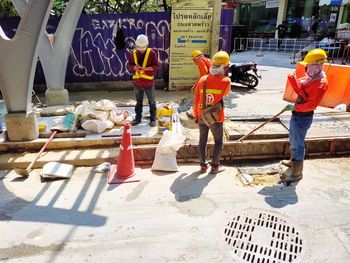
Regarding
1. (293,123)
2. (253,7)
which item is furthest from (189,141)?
(253,7)

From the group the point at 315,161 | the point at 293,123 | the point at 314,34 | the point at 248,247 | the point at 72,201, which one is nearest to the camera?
the point at 248,247

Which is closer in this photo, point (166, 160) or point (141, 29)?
point (166, 160)

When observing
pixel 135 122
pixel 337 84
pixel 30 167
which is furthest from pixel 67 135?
pixel 337 84

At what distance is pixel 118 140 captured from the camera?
5.51 metres

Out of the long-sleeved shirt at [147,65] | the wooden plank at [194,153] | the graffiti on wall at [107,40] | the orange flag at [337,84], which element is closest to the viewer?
the wooden plank at [194,153]

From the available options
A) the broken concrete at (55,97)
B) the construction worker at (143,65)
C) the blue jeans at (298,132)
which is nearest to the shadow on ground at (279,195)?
the blue jeans at (298,132)

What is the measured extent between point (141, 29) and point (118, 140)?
483cm

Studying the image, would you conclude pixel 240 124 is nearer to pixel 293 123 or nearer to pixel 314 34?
pixel 293 123

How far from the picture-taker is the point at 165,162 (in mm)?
4965

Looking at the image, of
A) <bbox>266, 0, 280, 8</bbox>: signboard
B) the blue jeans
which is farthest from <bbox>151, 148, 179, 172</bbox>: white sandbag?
<bbox>266, 0, 280, 8</bbox>: signboard

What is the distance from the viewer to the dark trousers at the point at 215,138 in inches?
182

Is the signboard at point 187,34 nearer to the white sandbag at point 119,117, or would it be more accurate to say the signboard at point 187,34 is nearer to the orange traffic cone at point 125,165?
the white sandbag at point 119,117

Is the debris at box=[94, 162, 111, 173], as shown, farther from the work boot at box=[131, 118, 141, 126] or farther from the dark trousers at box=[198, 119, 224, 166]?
the dark trousers at box=[198, 119, 224, 166]

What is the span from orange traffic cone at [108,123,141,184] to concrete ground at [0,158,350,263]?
0.43ft
